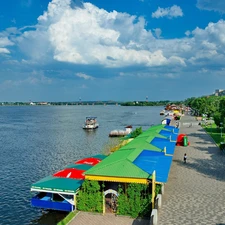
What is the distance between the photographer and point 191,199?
16781 mm

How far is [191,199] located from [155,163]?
3.22 metres

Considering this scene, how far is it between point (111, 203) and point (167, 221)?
4446 millimetres

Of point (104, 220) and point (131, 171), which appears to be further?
point (131, 171)

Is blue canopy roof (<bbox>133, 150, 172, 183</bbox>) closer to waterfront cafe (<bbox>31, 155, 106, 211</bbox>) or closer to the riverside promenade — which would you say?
the riverside promenade

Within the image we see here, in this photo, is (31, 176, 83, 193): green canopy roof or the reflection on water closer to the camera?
(31, 176, 83, 193): green canopy roof

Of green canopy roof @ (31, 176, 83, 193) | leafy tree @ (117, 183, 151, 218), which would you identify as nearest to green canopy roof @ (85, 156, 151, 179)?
leafy tree @ (117, 183, 151, 218)

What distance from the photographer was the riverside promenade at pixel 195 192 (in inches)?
554

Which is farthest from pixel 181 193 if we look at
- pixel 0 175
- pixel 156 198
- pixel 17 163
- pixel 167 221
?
pixel 17 163

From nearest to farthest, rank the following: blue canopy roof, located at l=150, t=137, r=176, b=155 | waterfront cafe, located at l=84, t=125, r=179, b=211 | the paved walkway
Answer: the paved walkway < waterfront cafe, located at l=84, t=125, r=179, b=211 < blue canopy roof, located at l=150, t=137, r=176, b=155

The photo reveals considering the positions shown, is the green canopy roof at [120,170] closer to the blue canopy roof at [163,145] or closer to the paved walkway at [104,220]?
the paved walkway at [104,220]

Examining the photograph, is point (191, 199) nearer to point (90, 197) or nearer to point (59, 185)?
point (90, 197)

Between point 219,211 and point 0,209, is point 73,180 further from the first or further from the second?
point 219,211

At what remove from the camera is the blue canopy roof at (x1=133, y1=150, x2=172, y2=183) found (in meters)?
16.6

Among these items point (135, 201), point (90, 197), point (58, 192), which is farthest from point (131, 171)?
point (58, 192)
